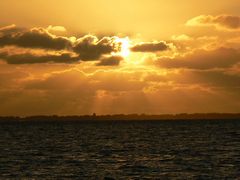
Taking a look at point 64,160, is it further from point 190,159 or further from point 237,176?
point 237,176

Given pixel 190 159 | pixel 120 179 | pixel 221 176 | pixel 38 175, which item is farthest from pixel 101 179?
pixel 190 159

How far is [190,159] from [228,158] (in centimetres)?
547

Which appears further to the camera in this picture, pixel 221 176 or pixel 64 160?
pixel 64 160

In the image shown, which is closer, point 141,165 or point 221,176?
point 221,176

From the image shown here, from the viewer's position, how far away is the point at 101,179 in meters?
50.4

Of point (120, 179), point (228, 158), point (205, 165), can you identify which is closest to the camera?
→ point (120, 179)

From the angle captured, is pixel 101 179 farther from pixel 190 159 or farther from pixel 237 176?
pixel 190 159

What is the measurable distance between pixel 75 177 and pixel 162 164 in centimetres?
1549

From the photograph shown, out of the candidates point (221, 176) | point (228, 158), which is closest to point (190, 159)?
point (228, 158)

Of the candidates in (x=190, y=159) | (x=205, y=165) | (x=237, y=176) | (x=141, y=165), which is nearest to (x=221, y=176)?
(x=237, y=176)

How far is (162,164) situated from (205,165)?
223 inches

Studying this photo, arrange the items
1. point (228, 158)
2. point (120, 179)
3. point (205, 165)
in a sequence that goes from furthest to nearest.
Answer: point (228, 158) → point (205, 165) → point (120, 179)

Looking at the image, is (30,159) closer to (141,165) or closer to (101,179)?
(141,165)

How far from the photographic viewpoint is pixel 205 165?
202 feet
